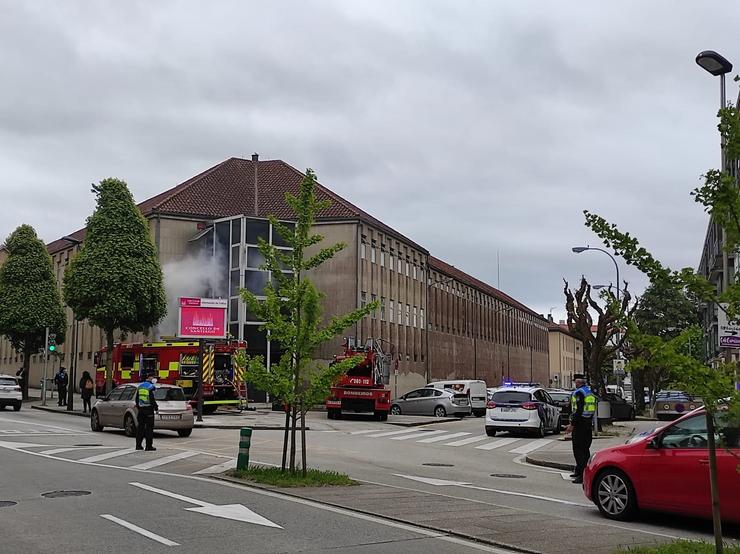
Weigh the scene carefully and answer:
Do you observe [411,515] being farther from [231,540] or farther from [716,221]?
[716,221]

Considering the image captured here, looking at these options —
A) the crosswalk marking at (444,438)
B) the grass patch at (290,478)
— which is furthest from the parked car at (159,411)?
the grass patch at (290,478)

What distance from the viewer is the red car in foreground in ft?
31.0

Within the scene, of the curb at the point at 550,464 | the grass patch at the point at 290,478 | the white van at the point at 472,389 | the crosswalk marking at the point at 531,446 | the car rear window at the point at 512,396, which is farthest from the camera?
the white van at the point at 472,389

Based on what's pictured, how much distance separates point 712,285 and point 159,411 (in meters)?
19.0

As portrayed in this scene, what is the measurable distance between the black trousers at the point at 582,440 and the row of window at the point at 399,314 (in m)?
36.1

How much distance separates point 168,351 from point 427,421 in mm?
11411

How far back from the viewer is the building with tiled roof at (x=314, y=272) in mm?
48219

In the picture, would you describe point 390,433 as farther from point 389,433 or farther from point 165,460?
point 165,460

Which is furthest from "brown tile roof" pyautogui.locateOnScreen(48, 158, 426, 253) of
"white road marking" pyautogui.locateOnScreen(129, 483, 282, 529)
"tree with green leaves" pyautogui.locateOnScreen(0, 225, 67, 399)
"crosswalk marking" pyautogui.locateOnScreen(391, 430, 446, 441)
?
"white road marking" pyautogui.locateOnScreen(129, 483, 282, 529)

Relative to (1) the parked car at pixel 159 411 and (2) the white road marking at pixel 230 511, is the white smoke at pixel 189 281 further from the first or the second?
(2) the white road marking at pixel 230 511

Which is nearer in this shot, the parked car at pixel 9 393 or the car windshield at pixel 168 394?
the car windshield at pixel 168 394

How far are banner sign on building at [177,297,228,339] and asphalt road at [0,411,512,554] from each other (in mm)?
20033

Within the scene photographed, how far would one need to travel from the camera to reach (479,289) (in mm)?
81062

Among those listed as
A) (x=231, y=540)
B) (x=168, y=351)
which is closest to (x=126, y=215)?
(x=168, y=351)
